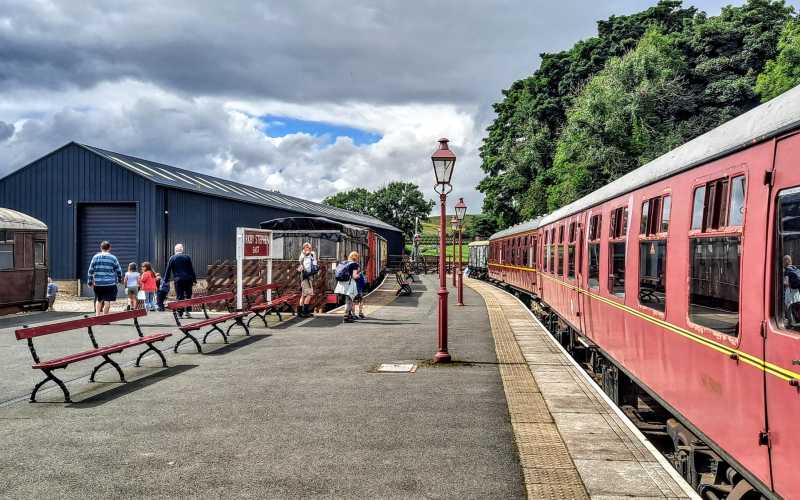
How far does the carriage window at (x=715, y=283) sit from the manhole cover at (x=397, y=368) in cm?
526

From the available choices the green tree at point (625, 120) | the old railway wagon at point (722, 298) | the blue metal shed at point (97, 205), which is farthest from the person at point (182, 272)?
the green tree at point (625, 120)

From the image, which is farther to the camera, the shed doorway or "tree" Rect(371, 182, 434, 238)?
"tree" Rect(371, 182, 434, 238)

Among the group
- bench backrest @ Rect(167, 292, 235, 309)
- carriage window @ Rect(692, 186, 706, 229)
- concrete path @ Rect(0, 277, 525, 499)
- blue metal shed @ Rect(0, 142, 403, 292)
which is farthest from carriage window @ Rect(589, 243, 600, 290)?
blue metal shed @ Rect(0, 142, 403, 292)

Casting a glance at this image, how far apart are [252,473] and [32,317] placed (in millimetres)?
14957

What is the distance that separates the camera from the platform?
5223 mm

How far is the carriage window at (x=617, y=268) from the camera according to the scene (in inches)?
323

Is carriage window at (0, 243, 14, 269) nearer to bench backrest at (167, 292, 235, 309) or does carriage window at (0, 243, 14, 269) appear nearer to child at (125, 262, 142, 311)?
child at (125, 262, 142, 311)

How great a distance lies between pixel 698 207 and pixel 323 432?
152 inches

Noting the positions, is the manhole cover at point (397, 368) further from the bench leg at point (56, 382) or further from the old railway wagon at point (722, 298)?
the bench leg at point (56, 382)

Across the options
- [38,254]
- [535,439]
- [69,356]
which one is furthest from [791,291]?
[38,254]

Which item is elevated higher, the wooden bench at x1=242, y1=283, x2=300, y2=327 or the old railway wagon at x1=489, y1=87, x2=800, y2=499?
the old railway wagon at x1=489, y1=87, x2=800, y2=499

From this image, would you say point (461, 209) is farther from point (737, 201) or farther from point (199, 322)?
point (737, 201)

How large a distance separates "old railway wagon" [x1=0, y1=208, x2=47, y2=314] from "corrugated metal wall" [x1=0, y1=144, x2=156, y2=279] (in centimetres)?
666

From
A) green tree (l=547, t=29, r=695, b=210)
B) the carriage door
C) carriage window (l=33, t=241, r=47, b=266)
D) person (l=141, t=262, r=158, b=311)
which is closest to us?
the carriage door
